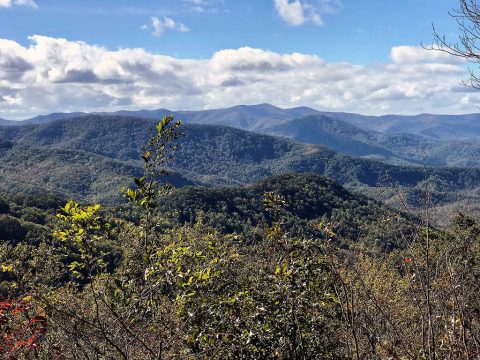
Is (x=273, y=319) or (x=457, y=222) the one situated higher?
(x=273, y=319)

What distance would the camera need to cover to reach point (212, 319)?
7051mm

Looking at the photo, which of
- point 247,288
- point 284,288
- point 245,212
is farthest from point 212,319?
point 245,212

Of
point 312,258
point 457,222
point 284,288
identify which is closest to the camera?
point 284,288

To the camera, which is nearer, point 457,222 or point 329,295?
point 329,295

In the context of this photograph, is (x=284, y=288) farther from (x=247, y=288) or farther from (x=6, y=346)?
(x=6, y=346)

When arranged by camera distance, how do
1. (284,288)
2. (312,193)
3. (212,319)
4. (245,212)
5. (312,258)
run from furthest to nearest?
(312,193)
(245,212)
(312,258)
(212,319)
(284,288)

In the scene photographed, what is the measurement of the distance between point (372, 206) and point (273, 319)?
151529 millimetres

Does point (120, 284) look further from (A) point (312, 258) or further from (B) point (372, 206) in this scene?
(B) point (372, 206)

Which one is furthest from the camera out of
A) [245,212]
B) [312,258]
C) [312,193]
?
[312,193]

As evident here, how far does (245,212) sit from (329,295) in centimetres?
13838

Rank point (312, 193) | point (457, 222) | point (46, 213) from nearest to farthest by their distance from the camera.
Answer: point (457, 222), point (46, 213), point (312, 193)

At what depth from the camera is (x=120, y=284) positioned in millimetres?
5625

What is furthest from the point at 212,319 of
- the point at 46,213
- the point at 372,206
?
the point at 372,206

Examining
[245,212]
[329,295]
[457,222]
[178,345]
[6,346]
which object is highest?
[329,295]
